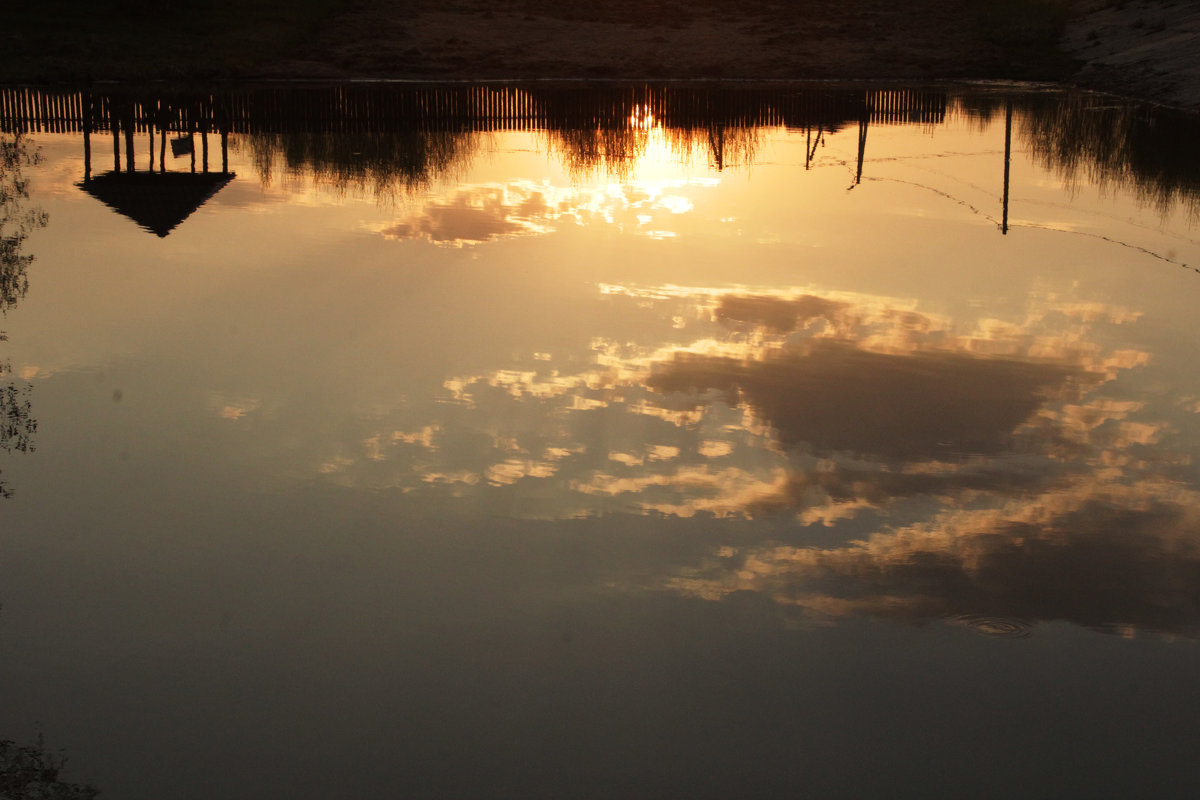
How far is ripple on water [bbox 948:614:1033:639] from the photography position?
5.62 meters

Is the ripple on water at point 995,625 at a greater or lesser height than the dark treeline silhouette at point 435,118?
lesser

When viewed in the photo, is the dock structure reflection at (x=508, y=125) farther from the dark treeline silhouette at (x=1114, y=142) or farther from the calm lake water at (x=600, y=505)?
the calm lake water at (x=600, y=505)

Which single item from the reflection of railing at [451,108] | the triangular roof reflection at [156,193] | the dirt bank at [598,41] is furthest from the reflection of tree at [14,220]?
the dirt bank at [598,41]

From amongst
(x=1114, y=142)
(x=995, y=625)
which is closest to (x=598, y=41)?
(x=1114, y=142)

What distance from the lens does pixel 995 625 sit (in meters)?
5.70

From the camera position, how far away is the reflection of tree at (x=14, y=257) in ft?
26.3

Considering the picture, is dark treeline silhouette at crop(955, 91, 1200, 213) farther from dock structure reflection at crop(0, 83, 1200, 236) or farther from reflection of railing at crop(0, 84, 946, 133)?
reflection of railing at crop(0, 84, 946, 133)

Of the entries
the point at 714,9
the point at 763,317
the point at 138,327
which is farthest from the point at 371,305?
the point at 714,9

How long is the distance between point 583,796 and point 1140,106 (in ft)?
89.2

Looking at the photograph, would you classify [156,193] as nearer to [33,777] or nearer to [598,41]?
[33,777]

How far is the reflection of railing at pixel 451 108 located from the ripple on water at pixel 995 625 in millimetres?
19335

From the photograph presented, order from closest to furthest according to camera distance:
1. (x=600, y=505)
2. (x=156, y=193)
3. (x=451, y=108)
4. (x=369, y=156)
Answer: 1. (x=600, y=505)
2. (x=156, y=193)
3. (x=369, y=156)
4. (x=451, y=108)

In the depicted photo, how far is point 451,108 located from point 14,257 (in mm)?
16348

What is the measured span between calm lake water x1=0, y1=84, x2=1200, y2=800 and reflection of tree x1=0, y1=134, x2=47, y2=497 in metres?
0.06
